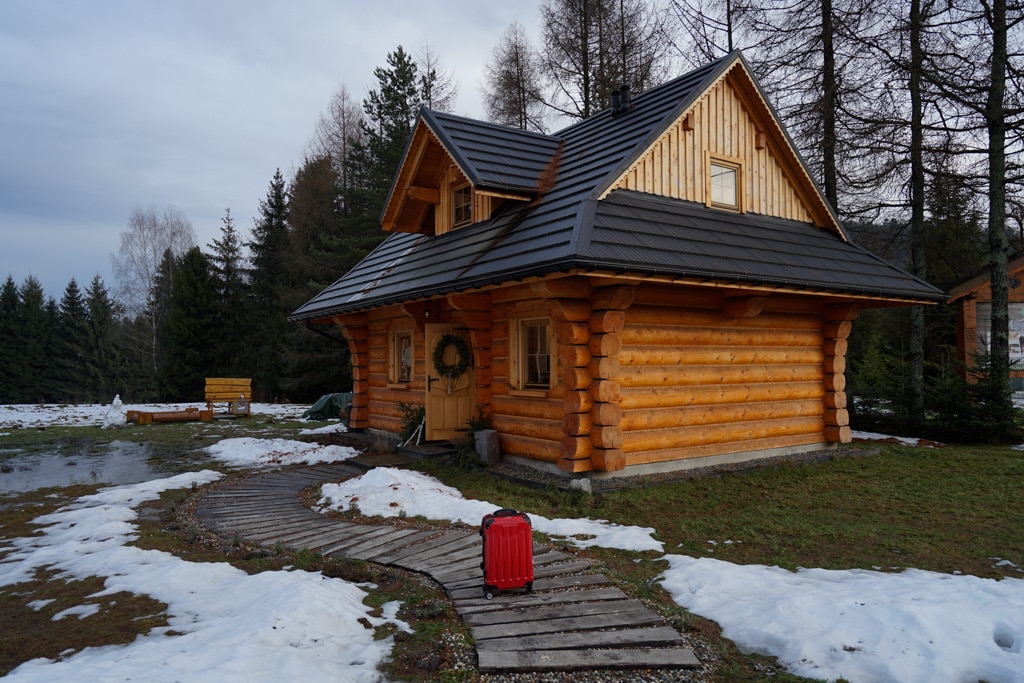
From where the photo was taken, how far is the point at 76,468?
11.6 metres

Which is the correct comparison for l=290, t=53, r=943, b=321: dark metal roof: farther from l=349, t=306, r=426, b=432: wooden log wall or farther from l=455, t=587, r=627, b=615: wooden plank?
l=455, t=587, r=627, b=615: wooden plank

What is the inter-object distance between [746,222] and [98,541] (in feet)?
32.4

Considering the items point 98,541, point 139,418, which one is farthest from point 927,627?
point 139,418

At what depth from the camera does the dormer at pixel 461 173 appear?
1034cm

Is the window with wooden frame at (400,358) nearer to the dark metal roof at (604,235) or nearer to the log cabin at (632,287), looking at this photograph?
the log cabin at (632,287)

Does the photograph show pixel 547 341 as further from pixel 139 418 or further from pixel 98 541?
pixel 139 418

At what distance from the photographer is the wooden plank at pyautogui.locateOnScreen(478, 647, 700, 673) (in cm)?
370

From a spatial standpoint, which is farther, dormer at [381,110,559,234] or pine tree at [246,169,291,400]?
pine tree at [246,169,291,400]

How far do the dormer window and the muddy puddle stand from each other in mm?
6811

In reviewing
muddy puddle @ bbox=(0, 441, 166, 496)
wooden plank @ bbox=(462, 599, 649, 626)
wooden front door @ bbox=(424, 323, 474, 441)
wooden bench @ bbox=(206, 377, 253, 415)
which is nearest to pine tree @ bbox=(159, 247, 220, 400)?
wooden bench @ bbox=(206, 377, 253, 415)

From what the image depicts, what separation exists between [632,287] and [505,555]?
424cm

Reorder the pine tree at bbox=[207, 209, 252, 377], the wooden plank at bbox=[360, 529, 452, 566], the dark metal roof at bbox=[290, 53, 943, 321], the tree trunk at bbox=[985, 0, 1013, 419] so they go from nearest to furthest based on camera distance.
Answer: the wooden plank at bbox=[360, 529, 452, 566] → the dark metal roof at bbox=[290, 53, 943, 321] → the tree trunk at bbox=[985, 0, 1013, 419] → the pine tree at bbox=[207, 209, 252, 377]

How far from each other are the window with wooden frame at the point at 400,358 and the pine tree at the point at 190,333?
22.1 m

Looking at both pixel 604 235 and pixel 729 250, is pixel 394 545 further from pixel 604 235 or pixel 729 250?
pixel 729 250
